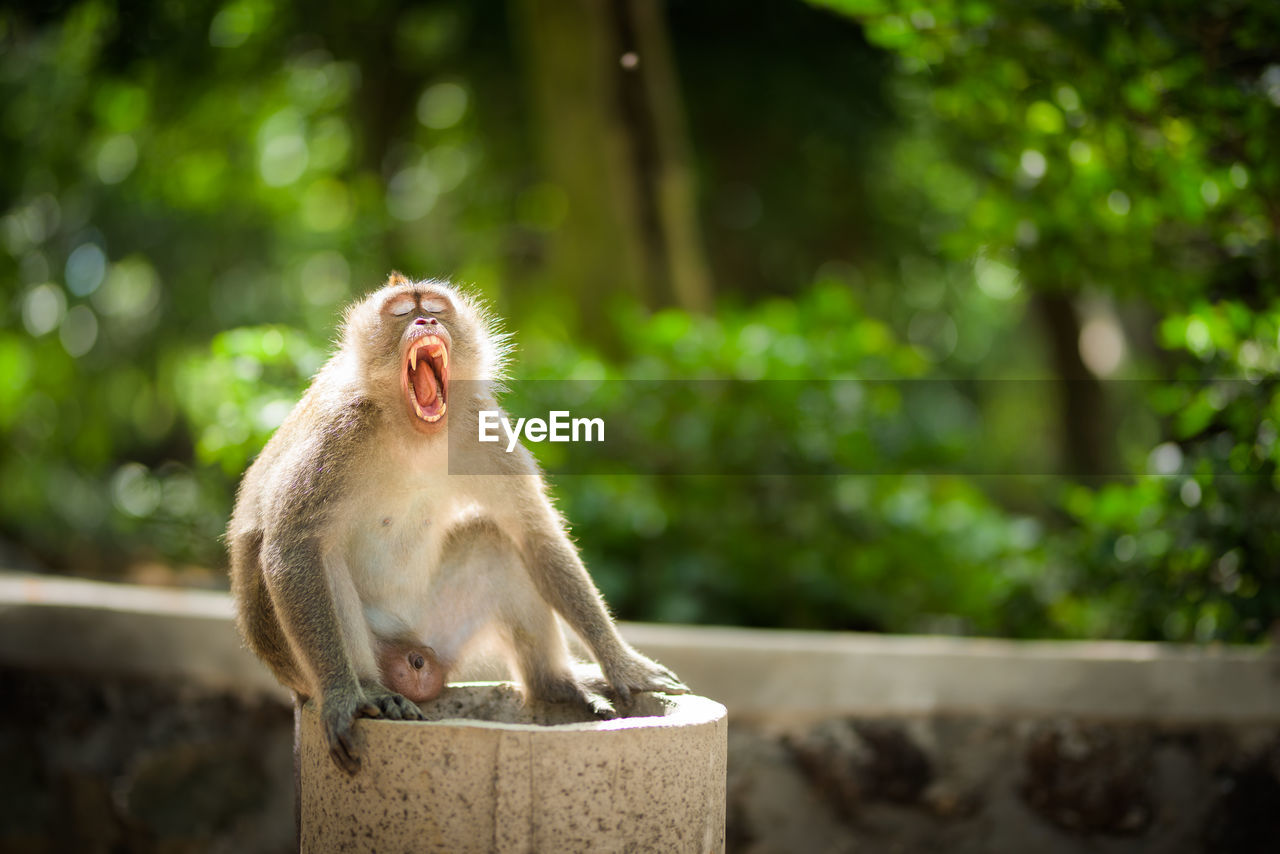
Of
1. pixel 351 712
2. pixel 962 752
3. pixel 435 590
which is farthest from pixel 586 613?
pixel 962 752

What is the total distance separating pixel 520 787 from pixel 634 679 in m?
0.59

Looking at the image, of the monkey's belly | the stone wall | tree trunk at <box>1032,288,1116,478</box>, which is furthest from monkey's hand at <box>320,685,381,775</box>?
tree trunk at <box>1032,288,1116,478</box>

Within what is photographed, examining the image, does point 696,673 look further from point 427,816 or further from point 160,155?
point 160,155

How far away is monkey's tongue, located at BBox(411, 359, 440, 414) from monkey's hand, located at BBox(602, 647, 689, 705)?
82 centimetres

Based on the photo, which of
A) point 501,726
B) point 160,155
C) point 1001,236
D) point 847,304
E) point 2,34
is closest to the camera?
point 501,726

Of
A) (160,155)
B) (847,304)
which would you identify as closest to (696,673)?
(847,304)

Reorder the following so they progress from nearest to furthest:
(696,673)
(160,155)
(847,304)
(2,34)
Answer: (696,673)
(847,304)
(2,34)
(160,155)

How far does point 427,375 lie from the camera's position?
3.04 meters

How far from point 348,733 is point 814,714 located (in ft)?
7.82

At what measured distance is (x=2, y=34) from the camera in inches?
410

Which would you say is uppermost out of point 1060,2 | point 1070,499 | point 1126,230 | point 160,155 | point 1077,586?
point 160,155

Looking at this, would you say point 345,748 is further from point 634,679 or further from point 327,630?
point 634,679

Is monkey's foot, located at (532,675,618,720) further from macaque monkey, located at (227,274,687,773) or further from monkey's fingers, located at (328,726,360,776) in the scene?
monkey's fingers, located at (328,726,360,776)

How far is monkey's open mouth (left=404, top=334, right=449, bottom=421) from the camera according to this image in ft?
9.79
